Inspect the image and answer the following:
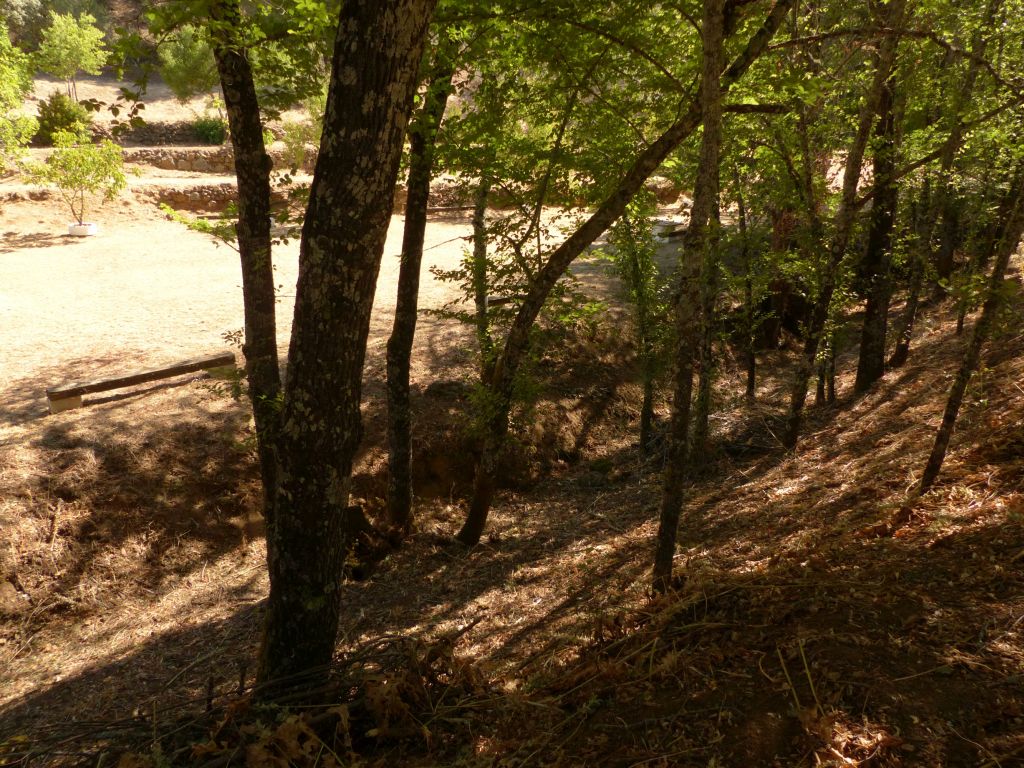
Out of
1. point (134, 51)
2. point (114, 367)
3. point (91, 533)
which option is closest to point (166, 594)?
point (91, 533)

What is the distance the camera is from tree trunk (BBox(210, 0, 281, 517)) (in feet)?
16.3

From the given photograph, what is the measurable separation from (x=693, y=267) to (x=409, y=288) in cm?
387

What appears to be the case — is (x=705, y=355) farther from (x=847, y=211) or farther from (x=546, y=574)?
(x=546, y=574)

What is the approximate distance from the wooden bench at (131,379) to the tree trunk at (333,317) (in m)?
4.96

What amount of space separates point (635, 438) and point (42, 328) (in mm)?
10696

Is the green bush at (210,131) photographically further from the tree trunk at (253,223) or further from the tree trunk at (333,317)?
the tree trunk at (333,317)

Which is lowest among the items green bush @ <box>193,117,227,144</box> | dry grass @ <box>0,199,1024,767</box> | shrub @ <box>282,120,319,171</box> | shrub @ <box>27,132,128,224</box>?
dry grass @ <box>0,199,1024,767</box>

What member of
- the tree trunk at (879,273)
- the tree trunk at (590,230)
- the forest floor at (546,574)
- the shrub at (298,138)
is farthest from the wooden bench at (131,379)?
the shrub at (298,138)

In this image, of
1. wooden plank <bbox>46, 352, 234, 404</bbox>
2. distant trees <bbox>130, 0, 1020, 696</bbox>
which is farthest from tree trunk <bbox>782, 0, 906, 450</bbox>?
wooden plank <bbox>46, 352, 234, 404</bbox>

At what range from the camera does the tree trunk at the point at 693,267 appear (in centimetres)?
420

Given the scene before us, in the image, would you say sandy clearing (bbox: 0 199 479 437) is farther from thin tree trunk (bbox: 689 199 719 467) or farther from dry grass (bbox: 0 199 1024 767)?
thin tree trunk (bbox: 689 199 719 467)

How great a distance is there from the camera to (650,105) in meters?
6.80

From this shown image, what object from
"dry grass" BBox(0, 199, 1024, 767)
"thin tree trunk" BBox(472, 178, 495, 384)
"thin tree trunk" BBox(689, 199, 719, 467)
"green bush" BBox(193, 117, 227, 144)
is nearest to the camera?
"dry grass" BBox(0, 199, 1024, 767)

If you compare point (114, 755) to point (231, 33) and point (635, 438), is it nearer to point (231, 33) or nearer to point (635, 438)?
point (231, 33)
